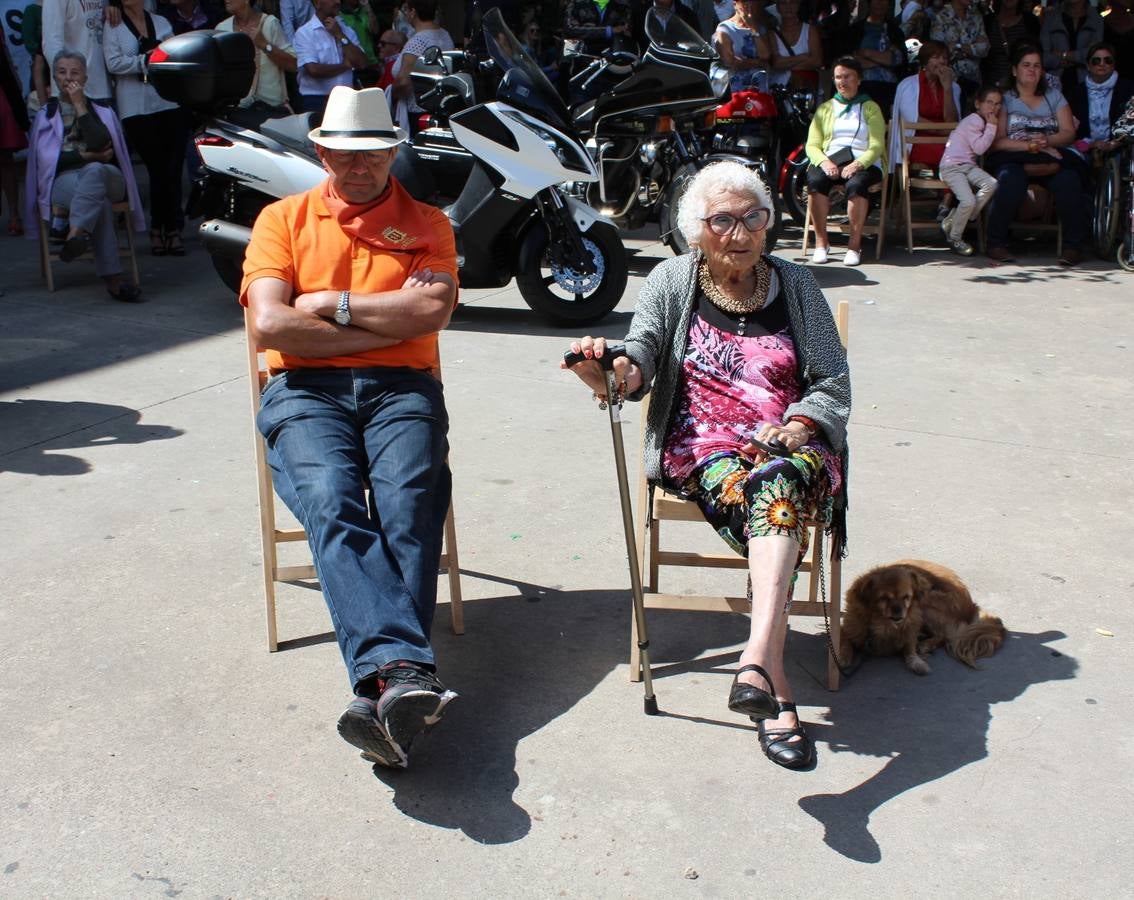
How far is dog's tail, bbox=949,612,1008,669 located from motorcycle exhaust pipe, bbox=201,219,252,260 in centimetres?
500

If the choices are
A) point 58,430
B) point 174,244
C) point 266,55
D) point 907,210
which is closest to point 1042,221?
point 907,210

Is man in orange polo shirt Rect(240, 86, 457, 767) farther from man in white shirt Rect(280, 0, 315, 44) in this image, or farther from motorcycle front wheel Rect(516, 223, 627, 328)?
man in white shirt Rect(280, 0, 315, 44)

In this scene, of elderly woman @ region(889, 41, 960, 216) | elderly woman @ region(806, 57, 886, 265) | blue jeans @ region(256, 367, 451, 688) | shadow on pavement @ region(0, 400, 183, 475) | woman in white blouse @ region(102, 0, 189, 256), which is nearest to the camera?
blue jeans @ region(256, 367, 451, 688)

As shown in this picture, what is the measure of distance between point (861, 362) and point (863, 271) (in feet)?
9.10

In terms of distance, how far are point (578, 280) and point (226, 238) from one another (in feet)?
6.64

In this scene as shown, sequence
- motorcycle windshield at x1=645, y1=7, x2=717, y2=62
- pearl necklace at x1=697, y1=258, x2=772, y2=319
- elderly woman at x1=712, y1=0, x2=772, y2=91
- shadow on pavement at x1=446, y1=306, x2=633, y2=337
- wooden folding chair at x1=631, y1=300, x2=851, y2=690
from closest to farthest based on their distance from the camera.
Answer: wooden folding chair at x1=631, y1=300, x2=851, y2=690, pearl necklace at x1=697, y1=258, x2=772, y2=319, shadow on pavement at x1=446, y1=306, x2=633, y2=337, motorcycle windshield at x1=645, y1=7, x2=717, y2=62, elderly woman at x1=712, y1=0, x2=772, y2=91

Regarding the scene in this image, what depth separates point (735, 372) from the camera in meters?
3.67

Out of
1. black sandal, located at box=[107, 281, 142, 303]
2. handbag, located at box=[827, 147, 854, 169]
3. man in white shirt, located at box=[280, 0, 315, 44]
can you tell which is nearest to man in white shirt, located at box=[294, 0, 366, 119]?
man in white shirt, located at box=[280, 0, 315, 44]

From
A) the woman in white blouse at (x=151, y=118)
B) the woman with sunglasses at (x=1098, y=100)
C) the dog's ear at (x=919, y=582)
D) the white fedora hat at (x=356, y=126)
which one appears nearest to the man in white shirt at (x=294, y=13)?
the woman in white blouse at (x=151, y=118)

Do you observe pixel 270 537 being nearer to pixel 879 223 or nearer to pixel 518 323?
pixel 518 323

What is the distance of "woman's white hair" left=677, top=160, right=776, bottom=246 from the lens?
361 centimetres

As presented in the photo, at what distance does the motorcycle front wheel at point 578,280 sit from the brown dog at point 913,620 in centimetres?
398

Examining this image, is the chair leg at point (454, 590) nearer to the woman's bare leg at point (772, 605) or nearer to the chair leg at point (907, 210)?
the woman's bare leg at point (772, 605)

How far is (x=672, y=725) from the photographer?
3416 mm
